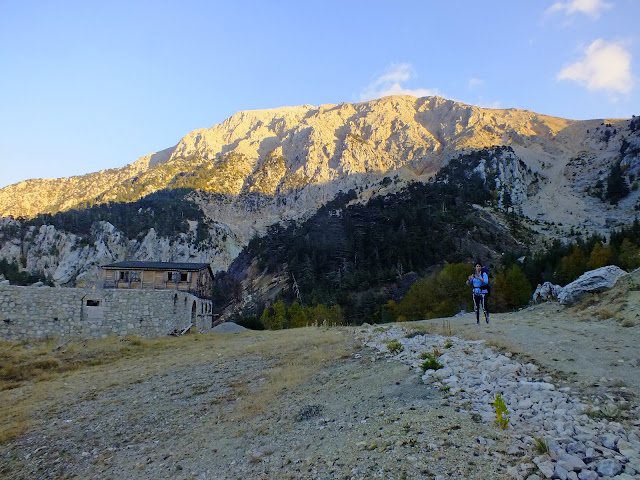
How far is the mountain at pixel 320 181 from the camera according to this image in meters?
112

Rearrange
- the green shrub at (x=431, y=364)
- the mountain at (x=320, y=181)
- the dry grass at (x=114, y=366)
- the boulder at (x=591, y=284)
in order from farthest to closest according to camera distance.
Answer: the mountain at (x=320, y=181)
the boulder at (x=591, y=284)
the dry grass at (x=114, y=366)
the green shrub at (x=431, y=364)

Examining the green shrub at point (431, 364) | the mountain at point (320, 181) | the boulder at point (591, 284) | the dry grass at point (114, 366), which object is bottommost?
the dry grass at point (114, 366)

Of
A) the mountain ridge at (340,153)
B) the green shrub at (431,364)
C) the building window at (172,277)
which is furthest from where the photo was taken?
the mountain ridge at (340,153)

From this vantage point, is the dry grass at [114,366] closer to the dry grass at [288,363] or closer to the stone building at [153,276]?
the dry grass at [288,363]

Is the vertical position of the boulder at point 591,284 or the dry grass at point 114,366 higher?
the boulder at point 591,284

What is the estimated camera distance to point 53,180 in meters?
184

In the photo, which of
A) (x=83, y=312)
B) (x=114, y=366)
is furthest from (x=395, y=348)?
(x=83, y=312)

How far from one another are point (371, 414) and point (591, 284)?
19036 millimetres

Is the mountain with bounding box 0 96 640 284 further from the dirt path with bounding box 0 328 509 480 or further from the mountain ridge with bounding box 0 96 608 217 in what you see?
the dirt path with bounding box 0 328 509 480

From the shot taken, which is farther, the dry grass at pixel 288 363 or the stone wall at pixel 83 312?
the stone wall at pixel 83 312

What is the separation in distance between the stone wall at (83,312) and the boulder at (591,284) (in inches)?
987

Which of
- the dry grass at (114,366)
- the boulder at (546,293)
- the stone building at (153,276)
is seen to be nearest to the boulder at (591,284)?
the boulder at (546,293)

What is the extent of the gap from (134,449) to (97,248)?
118513 millimetres

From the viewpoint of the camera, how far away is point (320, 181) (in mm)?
168875
